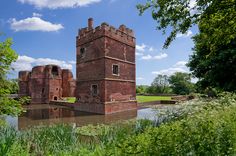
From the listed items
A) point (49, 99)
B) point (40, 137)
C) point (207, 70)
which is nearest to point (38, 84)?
point (49, 99)

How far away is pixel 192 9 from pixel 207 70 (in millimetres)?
11983

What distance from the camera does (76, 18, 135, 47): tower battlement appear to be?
2198 centimetres

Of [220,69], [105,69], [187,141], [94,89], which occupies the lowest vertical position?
[187,141]

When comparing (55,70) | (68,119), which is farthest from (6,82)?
(55,70)

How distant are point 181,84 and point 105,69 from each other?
4831 cm

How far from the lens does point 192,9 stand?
7.27 meters

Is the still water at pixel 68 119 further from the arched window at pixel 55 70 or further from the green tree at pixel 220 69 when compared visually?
the arched window at pixel 55 70

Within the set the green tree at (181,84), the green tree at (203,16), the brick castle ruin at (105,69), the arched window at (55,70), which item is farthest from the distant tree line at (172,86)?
the green tree at (203,16)

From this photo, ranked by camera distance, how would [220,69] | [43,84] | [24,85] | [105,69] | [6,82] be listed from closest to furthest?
[6,82]
[220,69]
[105,69]
[43,84]
[24,85]

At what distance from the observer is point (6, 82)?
216 inches

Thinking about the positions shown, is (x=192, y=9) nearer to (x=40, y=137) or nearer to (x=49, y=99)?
(x=40, y=137)

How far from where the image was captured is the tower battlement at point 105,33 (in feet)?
72.1

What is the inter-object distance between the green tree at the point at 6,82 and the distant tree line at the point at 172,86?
58789mm

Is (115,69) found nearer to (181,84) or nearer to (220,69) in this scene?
(220,69)
